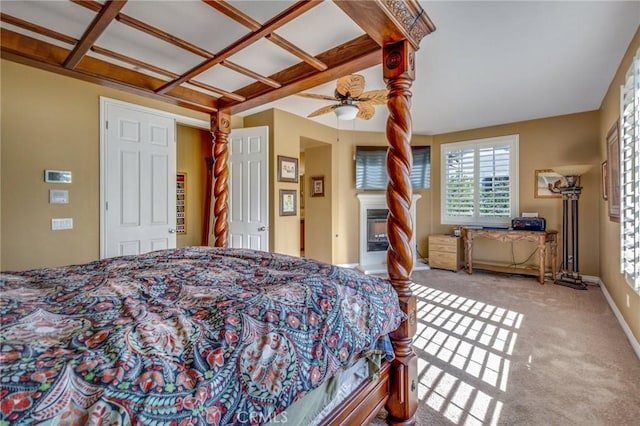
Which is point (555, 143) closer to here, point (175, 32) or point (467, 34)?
point (467, 34)

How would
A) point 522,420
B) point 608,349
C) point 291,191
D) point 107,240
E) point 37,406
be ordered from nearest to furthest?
point 37,406, point 522,420, point 608,349, point 107,240, point 291,191

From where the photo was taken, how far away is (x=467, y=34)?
258 cm

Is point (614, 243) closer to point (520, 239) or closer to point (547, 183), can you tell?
point (520, 239)

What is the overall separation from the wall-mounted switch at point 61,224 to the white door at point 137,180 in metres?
0.29

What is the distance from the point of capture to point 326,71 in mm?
2104

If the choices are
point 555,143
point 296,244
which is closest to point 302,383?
point 296,244

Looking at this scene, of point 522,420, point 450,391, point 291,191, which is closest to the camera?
point 522,420

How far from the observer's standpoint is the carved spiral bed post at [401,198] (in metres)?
1.64

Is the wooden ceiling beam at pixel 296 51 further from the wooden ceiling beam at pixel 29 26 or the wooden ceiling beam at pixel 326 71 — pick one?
the wooden ceiling beam at pixel 29 26

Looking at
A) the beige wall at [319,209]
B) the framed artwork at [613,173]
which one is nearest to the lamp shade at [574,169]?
the framed artwork at [613,173]

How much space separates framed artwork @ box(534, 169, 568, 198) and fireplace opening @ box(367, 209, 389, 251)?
2.47m

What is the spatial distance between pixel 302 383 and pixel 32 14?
10.2ft

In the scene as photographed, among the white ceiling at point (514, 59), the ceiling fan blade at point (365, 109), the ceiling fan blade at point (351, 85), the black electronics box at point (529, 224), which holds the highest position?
the white ceiling at point (514, 59)

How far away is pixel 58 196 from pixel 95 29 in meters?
2.05
